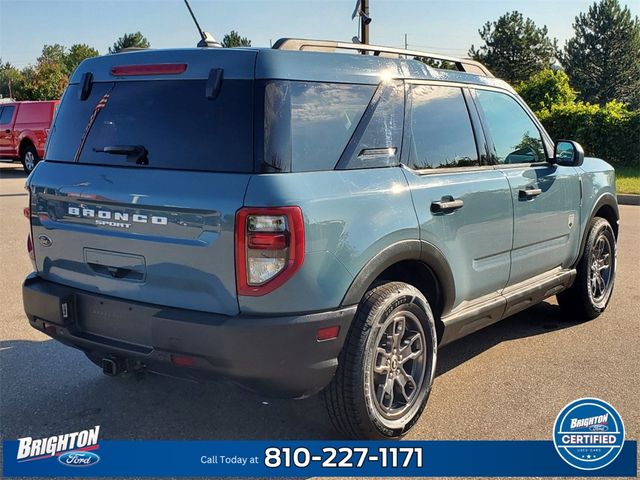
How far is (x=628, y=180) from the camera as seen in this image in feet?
48.9

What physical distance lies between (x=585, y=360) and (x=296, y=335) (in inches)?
99.0

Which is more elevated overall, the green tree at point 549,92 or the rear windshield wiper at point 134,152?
the green tree at point 549,92

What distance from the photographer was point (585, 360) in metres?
4.37

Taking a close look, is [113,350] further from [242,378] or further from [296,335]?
[296,335]

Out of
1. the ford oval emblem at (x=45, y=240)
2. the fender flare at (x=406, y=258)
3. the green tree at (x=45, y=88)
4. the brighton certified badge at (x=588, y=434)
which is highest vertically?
the green tree at (x=45, y=88)

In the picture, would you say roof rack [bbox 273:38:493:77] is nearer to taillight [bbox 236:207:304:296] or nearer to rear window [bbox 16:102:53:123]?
taillight [bbox 236:207:304:296]

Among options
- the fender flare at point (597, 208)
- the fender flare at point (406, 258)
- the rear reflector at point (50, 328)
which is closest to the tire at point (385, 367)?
the fender flare at point (406, 258)

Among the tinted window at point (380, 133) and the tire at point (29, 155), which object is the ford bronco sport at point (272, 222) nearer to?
the tinted window at point (380, 133)

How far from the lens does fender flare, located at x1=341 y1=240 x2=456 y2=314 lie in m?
2.95

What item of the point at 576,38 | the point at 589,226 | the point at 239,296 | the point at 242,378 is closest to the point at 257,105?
the point at 239,296

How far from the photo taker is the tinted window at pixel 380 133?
3137mm

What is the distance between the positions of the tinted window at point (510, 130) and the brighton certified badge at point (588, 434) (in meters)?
1.59

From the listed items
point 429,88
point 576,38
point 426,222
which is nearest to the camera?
point 426,222

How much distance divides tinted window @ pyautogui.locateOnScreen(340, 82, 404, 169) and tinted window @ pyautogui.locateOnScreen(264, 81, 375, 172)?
6 centimetres
